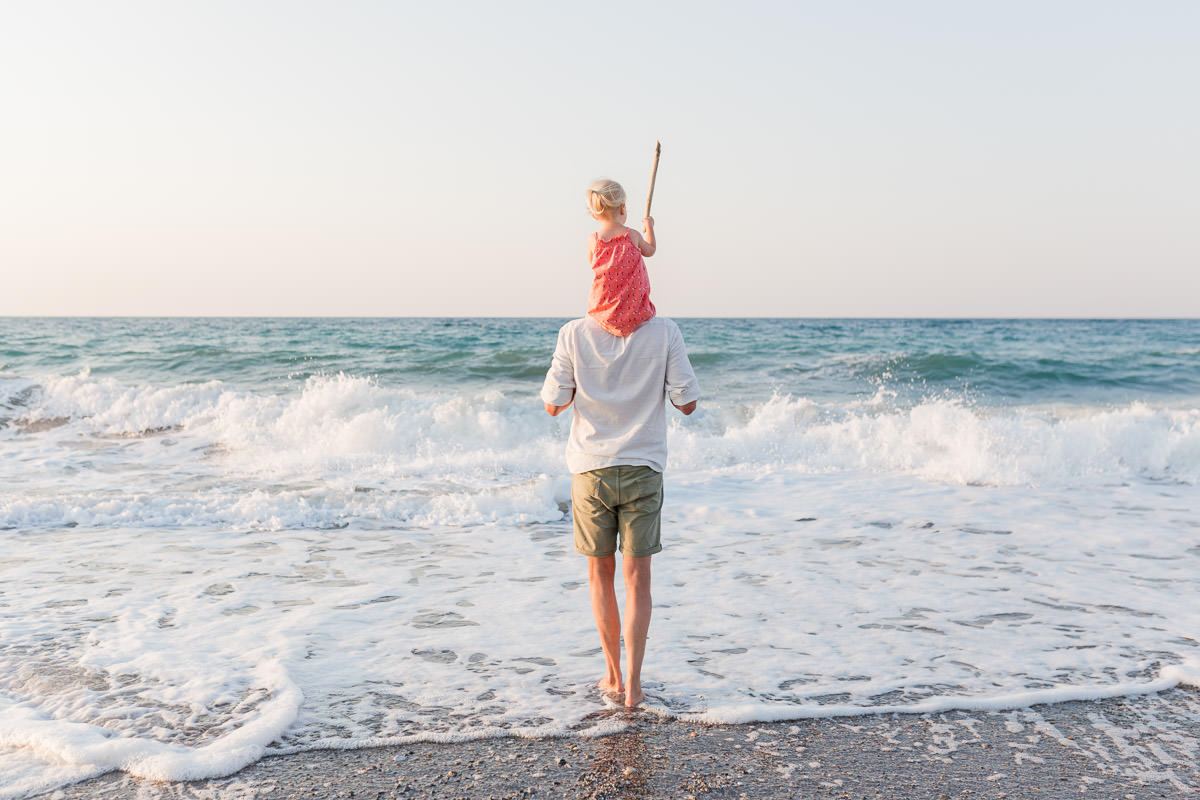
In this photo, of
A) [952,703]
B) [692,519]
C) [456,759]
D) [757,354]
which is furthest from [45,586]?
[757,354]

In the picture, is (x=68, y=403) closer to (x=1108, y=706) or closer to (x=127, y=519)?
(x=127, y=519)

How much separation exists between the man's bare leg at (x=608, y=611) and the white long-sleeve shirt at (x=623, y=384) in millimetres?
452

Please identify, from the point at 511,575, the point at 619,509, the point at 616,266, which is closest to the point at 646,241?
the point at 616,266

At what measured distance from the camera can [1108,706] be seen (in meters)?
3.44

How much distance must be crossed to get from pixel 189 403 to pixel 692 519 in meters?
10.8

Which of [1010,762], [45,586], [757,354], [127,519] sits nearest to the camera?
[1010,762]

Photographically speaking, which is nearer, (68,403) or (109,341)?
(68,403)

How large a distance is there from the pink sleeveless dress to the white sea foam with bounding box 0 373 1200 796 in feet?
5.40

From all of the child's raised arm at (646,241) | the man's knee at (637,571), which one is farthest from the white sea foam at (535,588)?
the child's raised arm at (646,241)

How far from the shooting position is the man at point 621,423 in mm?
3137

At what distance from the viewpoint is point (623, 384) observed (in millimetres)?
3156

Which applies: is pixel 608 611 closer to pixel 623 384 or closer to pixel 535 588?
pixel 623 384

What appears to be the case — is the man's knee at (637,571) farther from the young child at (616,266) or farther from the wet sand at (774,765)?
the young child at (616,266)

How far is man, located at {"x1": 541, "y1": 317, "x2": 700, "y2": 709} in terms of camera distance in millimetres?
3137
